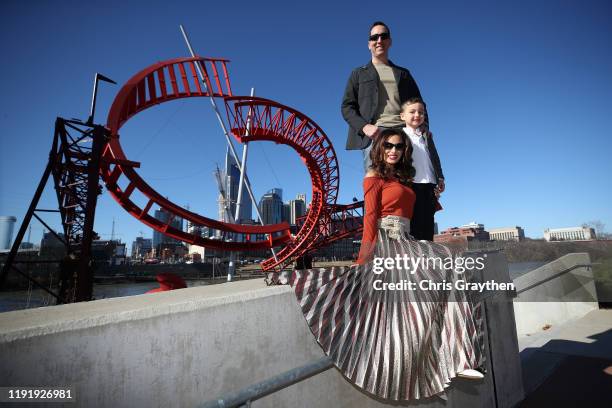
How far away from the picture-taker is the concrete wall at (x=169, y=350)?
2.53ft

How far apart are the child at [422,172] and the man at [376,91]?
0.55 ft

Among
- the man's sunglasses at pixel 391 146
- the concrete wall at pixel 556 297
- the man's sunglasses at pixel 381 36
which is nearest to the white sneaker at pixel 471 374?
the man's sunglasses at pixel 391 146

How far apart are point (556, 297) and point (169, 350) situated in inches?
290

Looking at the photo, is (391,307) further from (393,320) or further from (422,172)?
(422,172)

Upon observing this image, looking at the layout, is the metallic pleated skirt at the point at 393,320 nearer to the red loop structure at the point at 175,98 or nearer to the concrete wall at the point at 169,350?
the concrete wall at the point at 169,350

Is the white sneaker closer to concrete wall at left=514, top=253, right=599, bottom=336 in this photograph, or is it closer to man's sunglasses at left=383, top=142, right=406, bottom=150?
man's sunglasses at left=383, top=142, right=406, bottom=150

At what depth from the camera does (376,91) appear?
104 inches

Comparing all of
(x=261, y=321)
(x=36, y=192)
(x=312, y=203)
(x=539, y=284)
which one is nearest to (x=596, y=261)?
(x=539, y=284)

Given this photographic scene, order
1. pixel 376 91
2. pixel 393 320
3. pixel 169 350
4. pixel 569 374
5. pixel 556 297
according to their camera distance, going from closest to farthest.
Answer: pixel 169 350
pixel 393 320
pixel 376 91
pixel 569 374
pixel 556 297

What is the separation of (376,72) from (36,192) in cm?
1037

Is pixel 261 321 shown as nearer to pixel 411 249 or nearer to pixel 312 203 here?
pixel 411 249

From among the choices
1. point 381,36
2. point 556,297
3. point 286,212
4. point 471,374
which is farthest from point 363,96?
point 286,212

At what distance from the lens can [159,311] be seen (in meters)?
0.98

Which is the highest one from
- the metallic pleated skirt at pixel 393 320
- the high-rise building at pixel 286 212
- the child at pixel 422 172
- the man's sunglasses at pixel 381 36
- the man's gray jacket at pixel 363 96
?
the high-rise building at pixel 286 212
